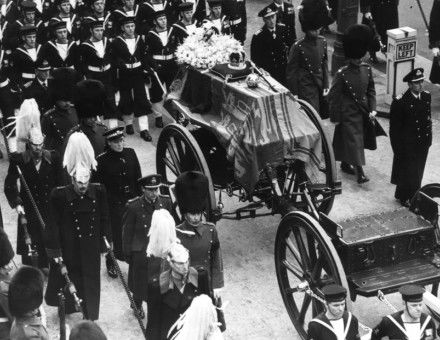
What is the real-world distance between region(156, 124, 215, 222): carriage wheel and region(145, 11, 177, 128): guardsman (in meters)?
2.47

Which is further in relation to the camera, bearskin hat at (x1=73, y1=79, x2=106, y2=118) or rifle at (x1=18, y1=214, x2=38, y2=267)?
bearskin hat at (x1=73, y1=79, x2=106, y2=118)

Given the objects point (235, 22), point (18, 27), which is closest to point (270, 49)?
point (235, 22)

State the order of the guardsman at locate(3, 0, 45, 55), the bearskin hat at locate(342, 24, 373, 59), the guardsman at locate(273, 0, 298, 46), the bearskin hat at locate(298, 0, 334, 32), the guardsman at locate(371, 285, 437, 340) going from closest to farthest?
the guardsman at locate(371, 285, 437, 340)
the bearskin hat at locate(342, 24, 373, 59)
the bearskin hat at locate(298, 0, 334, 32)
the guardsman at locate(3, 0, 45, 55)
the guardsman at locate(273, 0, 298, 46)

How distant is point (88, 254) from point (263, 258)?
193 cm

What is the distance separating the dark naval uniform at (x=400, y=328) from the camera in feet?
24.6

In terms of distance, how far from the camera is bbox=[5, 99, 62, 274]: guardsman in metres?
9.50

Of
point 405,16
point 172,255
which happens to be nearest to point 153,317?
point 172,255

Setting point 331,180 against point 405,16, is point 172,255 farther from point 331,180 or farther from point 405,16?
point 405,16

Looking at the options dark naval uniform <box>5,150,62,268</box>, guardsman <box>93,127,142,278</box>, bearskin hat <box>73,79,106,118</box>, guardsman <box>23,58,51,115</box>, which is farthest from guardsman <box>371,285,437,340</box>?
guardsman <box>23,58,51,115</box>

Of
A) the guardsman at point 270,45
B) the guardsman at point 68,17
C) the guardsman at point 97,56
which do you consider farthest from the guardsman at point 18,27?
the guardsman at point 270,45

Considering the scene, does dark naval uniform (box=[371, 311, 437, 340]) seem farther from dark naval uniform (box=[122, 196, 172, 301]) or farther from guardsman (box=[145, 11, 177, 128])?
guardsman (box=[145, 11, 177, 128])

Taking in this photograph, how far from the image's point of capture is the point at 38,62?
41.1 feet

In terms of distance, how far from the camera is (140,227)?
29.6ft

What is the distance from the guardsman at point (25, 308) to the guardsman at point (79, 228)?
1.70 m
